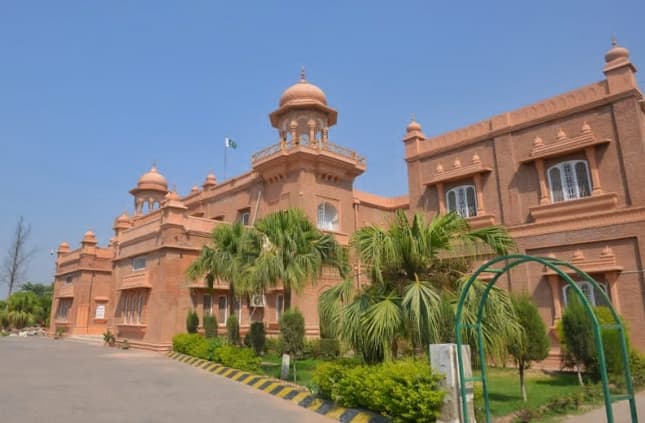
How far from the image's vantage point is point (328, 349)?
1625cm

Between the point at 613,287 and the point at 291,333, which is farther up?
the point at 613,287

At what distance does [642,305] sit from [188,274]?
15.5m

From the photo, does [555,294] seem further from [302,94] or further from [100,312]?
[100,312]

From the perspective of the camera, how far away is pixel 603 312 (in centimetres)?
1251

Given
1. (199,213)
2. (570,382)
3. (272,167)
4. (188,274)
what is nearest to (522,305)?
(570,382)

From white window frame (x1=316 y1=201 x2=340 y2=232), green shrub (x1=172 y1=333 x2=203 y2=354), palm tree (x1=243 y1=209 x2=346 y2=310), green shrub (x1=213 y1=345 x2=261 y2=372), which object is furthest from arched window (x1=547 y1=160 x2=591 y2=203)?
green shrub (x1=172 y1=333 x2=203 y2=354)

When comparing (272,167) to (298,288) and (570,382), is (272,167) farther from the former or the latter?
(570,382)

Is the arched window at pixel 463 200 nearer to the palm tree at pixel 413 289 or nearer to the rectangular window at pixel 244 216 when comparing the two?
the palm tree at pixel 413 289

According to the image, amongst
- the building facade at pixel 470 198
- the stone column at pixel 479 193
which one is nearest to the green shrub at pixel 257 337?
the building facade at pixel 470 198

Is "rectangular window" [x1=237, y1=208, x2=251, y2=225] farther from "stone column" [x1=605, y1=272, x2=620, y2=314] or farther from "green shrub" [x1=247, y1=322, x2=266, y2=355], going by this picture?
"stone column" [x1=605, y1=272, x2=620, y2=314]

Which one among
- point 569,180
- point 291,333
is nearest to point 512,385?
point 291,333

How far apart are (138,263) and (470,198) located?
657 inches

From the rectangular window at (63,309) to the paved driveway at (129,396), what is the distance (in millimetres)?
18992

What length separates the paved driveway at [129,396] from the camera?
8.69 m
